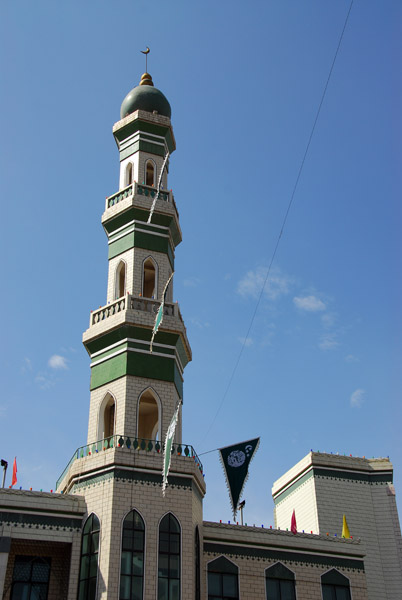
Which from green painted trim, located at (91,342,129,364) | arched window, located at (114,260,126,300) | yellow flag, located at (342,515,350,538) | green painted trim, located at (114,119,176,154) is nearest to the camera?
green painted trim, located at (91,342,129,364)

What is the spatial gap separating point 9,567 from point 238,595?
7.53m

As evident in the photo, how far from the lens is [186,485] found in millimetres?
24172

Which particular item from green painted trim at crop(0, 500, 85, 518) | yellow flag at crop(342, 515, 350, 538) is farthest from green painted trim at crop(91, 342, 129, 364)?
yellow flag at crop(342, 515, 350, 538)

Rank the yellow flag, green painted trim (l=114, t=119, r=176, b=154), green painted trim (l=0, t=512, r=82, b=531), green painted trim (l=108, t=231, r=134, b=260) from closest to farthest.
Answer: green painted trim (l=0, t=512, r=82, b=531)
the yellow flag
green painted trim (l=108, t=231, r=134, b=260)
green painted trim (l=114, t=119, r=176, b=154)

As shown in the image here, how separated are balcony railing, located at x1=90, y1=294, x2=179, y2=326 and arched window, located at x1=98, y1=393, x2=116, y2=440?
300 centimetres

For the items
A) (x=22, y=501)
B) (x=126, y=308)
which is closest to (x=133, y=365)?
(x=126, y=308)

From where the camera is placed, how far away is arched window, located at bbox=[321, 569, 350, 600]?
2612 centimetres

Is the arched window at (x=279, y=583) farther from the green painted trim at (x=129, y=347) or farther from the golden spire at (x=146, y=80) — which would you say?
the golden spire at (x=146, y=80)

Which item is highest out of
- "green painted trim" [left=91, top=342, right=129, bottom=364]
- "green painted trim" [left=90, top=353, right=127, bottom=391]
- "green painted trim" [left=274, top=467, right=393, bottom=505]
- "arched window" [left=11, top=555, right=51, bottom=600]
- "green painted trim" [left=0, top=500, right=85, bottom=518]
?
"green painted trim" [left=91, top=342, right=129, bottom=364]

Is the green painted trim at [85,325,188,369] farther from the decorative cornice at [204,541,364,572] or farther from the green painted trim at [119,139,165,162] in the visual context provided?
the green painted trim at [119,139,165,162]

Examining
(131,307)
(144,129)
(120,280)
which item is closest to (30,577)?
(131,307)

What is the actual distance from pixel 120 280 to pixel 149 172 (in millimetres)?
5453

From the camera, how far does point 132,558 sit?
22297 millimetres

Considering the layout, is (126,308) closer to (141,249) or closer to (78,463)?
(141,249)
